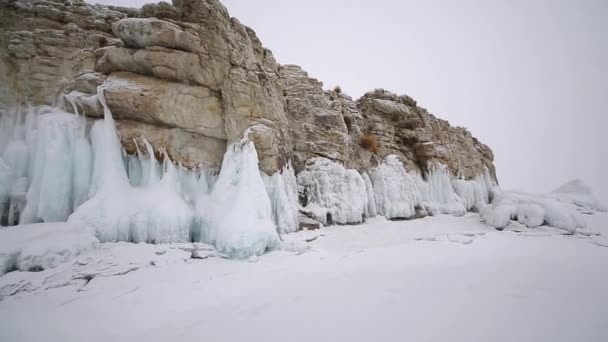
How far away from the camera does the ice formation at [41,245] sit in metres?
Result: 4.39

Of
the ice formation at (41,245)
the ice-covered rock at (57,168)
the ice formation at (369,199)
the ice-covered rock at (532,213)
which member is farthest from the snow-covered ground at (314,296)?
the ice formation at (369,199)

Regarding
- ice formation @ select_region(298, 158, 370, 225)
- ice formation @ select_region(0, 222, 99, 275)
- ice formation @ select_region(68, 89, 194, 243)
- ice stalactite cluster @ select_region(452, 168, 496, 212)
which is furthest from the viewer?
ice stalactite cluster @ select_region(452, 168, 496, 212)

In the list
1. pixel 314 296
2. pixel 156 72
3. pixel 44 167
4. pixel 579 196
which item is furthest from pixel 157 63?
pixel 579 196

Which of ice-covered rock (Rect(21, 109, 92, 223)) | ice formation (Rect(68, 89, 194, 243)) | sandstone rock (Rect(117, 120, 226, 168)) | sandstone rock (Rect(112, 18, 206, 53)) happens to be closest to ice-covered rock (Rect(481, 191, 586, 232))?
sandstone rock (Rect(117, 120, 226, 168))

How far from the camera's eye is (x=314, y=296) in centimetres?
346

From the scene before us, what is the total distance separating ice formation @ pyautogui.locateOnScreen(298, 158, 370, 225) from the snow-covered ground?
5.05m

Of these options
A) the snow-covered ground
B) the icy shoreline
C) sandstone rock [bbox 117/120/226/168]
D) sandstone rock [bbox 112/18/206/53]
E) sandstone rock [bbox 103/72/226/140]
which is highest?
sandstone rock [bbox 112/18/206/53]

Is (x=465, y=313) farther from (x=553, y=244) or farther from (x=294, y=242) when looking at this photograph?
(x=553, y=244)

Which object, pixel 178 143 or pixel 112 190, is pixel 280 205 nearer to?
pixel 178 143

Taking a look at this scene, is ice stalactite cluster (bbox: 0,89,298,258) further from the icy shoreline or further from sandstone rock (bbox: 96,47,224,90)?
sandstone rock (bbox: 96,47,224,90)

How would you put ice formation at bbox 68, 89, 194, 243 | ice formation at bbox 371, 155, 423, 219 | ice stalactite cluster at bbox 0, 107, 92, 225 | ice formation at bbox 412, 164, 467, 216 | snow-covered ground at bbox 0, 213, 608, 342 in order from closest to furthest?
snow-covered ground at bbox 0, 213, 608, 342 < ice formation at bbox 68, 89, 194, 243 < ice stalactite cluster at bbox 0, 107, 92, 225 < ice formation at bbox 371, 155, 423, 219 < ice formation at bbox 412, 164, 467, 216

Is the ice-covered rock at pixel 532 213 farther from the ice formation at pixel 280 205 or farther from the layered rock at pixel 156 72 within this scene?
the layered rock at pixel 156 72

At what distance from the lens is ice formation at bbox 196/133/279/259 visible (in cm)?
617

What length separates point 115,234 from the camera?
5996mm
